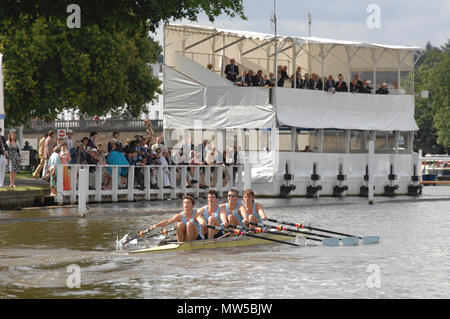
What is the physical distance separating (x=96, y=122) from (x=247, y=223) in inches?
2593

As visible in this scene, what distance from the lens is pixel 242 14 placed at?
37.4m

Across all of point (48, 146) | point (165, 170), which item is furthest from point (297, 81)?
point (48, 146)

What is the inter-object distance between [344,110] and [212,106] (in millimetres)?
6546

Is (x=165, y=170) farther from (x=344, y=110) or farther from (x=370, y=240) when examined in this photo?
(x=370, y=240)

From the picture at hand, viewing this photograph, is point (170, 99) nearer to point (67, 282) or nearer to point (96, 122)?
point (67, 282)

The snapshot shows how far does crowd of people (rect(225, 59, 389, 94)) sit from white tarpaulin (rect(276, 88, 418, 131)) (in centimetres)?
39

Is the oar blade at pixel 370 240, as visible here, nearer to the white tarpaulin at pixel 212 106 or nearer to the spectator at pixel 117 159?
the spectator at pixel 117 159

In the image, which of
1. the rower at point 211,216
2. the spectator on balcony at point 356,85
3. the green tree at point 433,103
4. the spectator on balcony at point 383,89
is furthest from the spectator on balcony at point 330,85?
the green tree at point 433,103

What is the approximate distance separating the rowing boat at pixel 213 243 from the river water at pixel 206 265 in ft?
0.65

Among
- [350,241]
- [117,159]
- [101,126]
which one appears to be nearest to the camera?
[350,241]

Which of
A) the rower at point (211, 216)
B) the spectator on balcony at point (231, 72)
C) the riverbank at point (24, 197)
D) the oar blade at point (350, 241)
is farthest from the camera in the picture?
the spectator on balcony at point (231, 72)

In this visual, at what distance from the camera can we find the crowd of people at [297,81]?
139 ft

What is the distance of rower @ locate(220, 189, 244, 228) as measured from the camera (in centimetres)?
2152

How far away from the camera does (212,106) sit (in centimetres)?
4275
